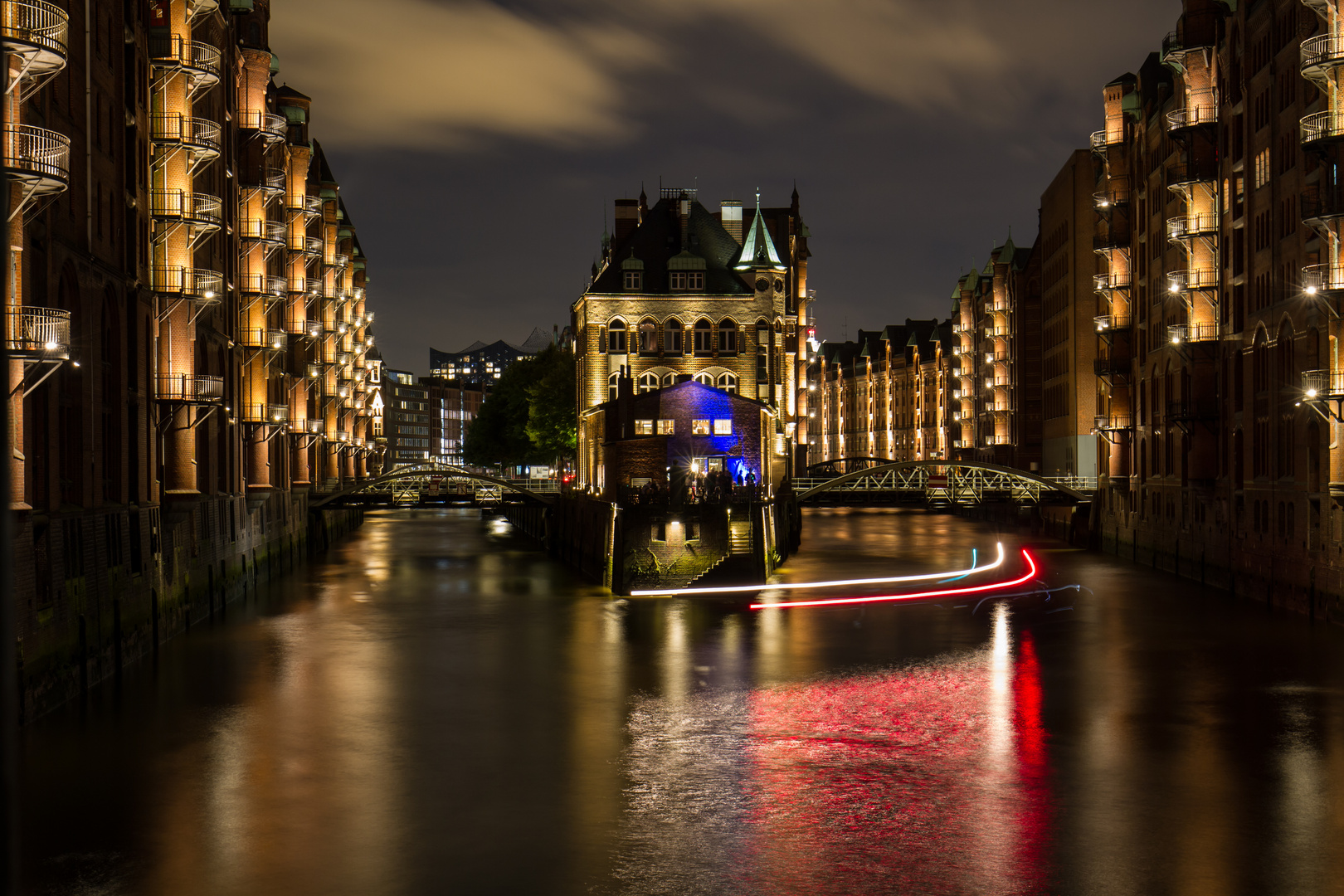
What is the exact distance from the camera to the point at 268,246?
5997cm

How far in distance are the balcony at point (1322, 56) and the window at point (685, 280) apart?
156ft

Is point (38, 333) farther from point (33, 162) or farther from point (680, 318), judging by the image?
point (680, 318)

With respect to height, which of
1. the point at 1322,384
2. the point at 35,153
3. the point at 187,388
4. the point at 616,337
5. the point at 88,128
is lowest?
the point at 1322,384

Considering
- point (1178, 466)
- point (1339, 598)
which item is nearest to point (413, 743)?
point (1339, 598)

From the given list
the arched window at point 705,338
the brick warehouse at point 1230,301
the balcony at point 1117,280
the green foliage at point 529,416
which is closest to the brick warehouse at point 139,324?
the arched window at point 705,338

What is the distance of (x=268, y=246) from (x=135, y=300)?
856 inches

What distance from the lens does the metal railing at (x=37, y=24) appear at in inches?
1019

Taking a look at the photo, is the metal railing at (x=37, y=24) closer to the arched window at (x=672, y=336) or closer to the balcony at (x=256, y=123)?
the balcony at (x=256, y=123)

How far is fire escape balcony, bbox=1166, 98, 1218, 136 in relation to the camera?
56969 mm

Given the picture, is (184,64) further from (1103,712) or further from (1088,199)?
(1088,199)

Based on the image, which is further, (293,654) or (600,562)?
(600,562)

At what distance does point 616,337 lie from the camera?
85.2 meters

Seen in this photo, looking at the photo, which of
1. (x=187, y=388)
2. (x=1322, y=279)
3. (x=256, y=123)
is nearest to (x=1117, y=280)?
(x=1322, y=279)

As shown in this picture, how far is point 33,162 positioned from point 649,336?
6020 cm
